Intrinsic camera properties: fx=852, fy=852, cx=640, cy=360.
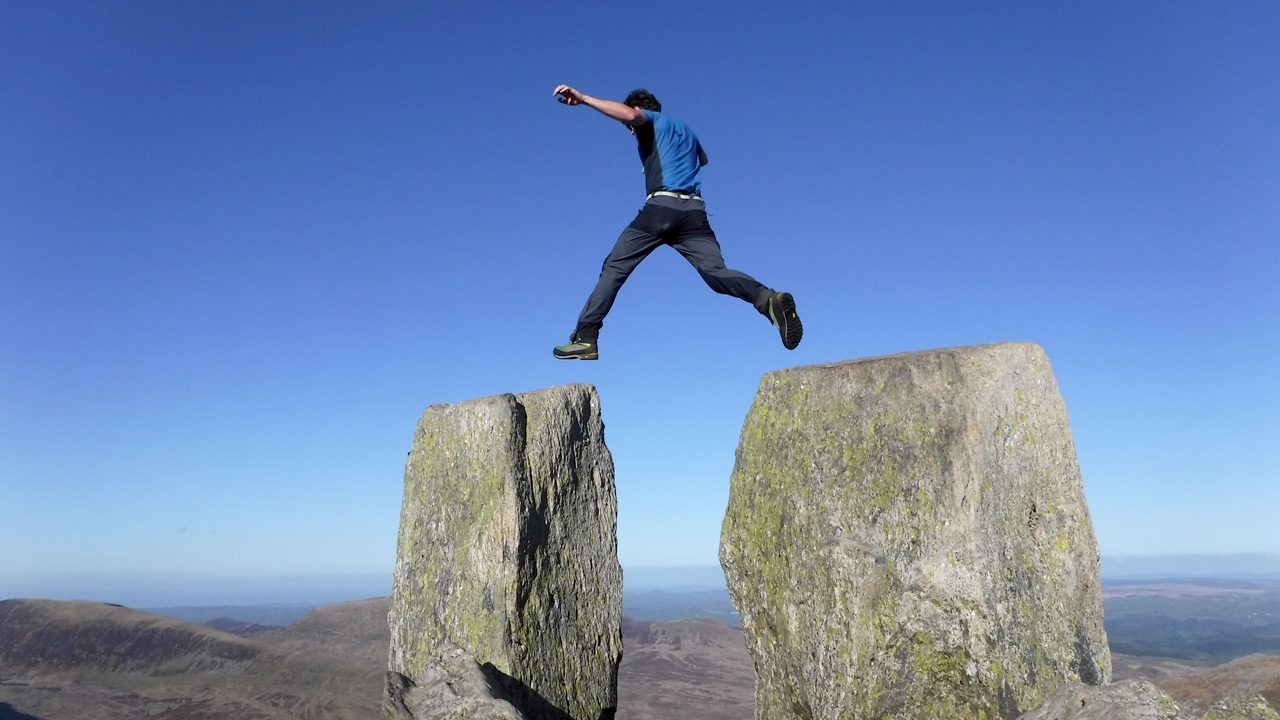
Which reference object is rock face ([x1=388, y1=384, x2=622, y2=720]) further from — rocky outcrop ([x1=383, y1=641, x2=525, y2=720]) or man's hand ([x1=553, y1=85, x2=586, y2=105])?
man's hand ([x1=553, y1=85, x2=586, y2=105])

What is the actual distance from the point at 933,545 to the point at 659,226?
3879 millimetres

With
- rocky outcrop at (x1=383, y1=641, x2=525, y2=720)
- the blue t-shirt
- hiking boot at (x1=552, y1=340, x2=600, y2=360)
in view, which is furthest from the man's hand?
rocky outcrop at (x1=383, y1=641, x2=525, y2=720)

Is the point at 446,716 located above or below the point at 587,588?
below

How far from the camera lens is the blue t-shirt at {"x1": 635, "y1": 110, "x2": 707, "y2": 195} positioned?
812 cm

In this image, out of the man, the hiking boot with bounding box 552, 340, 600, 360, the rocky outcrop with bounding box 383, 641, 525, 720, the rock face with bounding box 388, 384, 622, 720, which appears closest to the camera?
the rocky outcrop with bounding box 383, 641, 525, 720

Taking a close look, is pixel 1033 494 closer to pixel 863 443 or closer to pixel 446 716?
pixel 863 443

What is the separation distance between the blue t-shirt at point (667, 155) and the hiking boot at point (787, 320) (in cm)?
163

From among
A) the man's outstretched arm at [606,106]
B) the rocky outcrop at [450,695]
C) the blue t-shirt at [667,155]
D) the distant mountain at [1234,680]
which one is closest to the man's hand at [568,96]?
the man's outstretched arm at [606,106]

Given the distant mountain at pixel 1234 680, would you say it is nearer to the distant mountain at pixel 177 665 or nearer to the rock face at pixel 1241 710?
the rock face at pixel 1241 710

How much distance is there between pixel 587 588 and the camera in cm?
825

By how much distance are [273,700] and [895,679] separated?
152ft

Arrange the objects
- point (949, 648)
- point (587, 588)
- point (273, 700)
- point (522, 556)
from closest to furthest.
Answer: point (949, 648)
point (522, 556)
point (587, 588)
point (273, 700)

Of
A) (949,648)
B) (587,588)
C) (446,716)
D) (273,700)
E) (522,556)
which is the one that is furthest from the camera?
(273,700)

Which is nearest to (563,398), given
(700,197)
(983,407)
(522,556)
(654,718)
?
(522,556)
